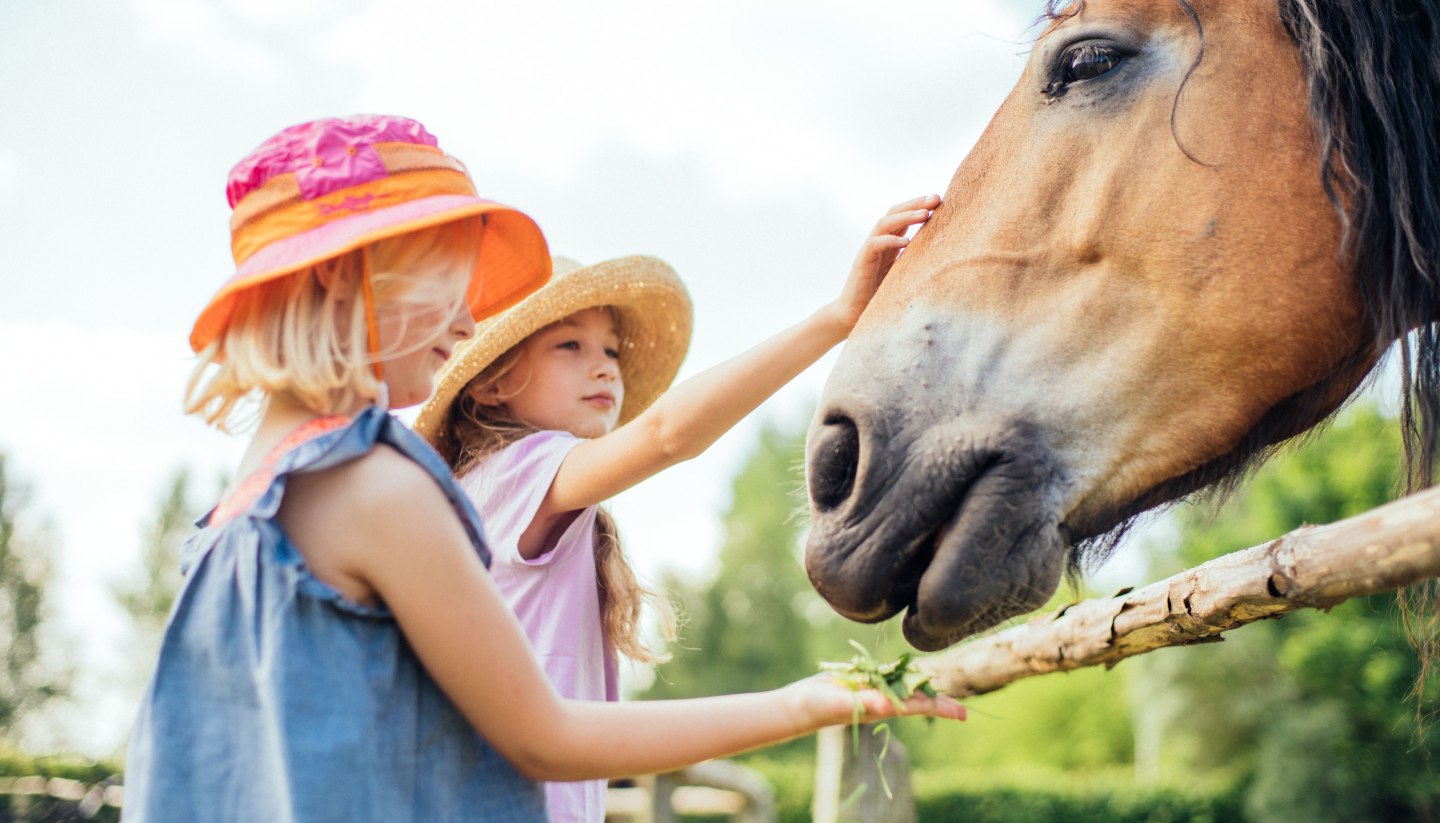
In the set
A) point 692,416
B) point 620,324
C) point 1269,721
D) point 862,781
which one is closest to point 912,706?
point 692,416

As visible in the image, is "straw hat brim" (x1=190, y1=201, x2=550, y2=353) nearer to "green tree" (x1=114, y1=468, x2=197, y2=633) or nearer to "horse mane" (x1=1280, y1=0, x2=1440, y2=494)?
"horse mane" (x1=1280, y1=0, x2=1440, y2=494)

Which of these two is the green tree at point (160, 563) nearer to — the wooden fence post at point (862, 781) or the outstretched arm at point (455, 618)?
the wooden fence post at point (862, 781)

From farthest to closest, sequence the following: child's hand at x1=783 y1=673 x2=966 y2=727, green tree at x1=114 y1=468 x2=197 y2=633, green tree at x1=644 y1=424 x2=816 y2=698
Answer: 1. green tree at x1=114 y1=468 x2=197 y2=633
2. green tree at x1=644 y1=424 x2=816 y2=698
3. child's hand at x1=783 y1=673 x2=966 y2=727

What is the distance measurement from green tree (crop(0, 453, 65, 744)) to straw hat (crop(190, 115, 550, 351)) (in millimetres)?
24815

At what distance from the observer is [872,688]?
139cm

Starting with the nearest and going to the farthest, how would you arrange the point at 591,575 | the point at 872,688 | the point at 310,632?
the point at 310,632
the point at 872,688
the point at 591,575

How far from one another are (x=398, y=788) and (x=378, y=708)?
85 mm

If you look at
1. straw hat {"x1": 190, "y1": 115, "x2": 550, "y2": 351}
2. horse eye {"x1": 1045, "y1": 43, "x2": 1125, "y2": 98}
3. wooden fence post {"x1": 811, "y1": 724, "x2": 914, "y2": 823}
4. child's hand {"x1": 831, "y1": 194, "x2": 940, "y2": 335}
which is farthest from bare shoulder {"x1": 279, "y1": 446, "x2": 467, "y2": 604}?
wooden fence post {"x1": 811, "y1": 724, "x2": 914, "y2": 823}

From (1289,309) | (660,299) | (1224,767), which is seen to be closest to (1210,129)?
(1289,309)

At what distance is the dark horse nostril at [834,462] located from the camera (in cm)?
174

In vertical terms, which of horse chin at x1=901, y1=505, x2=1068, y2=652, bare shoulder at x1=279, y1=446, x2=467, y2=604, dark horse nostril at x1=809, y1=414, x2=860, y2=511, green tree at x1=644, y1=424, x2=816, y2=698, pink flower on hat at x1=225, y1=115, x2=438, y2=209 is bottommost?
green tree at x1=644, y1=424, x2=816, y2=698

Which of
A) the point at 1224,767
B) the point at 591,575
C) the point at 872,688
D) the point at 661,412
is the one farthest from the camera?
the point at 1224,767

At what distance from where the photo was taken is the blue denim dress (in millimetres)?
1078

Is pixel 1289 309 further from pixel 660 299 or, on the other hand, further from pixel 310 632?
pixel 310 632
